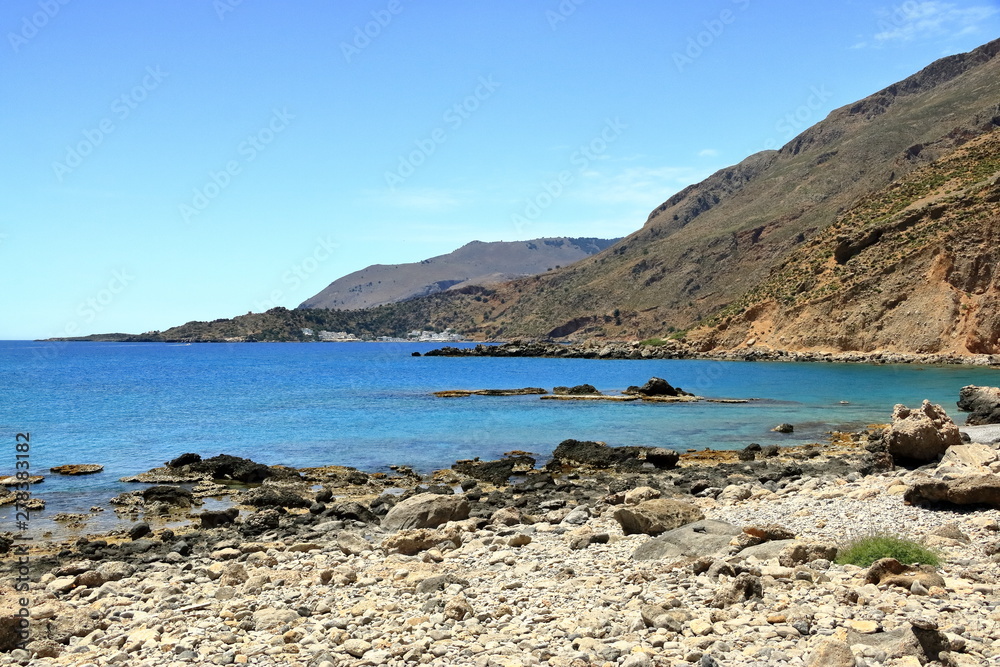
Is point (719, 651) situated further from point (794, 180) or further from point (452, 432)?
point (794, 180)

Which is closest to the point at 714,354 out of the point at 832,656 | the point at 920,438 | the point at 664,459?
the point at 664,459

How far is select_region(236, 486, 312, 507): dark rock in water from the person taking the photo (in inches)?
716

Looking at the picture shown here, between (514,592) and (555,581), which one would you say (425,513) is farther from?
(514,592)

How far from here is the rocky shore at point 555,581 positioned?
7.21 m

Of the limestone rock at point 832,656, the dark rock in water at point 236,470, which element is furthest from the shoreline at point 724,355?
the limestone rock at point 832,656

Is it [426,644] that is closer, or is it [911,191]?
[426,644]

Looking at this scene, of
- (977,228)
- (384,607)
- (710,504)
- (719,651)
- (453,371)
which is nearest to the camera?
(719,651)

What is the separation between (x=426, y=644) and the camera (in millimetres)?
7746

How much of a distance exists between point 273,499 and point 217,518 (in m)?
2.37

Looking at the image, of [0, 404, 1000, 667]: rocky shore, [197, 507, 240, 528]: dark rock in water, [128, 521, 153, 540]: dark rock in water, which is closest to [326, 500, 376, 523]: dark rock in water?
[0, 404, 1000, 667]: rocky shore

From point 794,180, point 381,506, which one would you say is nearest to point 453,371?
point 381,506

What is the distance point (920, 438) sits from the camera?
16609mm

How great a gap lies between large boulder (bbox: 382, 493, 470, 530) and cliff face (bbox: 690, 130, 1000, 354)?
61742 millimetres

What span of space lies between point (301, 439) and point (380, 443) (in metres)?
3.73
